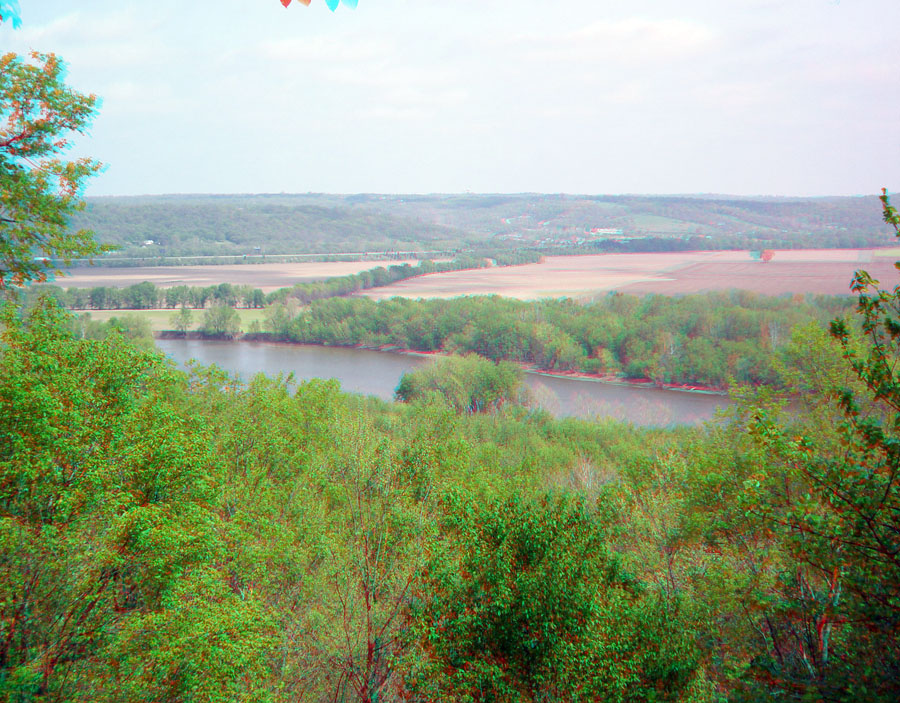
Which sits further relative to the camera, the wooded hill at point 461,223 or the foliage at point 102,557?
the wooded hill at point 461,223

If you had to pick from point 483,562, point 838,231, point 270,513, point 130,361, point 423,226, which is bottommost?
point 270,513

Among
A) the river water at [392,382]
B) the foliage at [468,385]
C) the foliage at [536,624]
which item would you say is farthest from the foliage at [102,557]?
the foliage at [468,385]

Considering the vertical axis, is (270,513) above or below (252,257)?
below

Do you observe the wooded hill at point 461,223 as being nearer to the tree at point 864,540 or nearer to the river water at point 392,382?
the river water at point 392,382

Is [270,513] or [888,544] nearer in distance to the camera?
[888,544]

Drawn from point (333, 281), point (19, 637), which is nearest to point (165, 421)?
point (19, 637)

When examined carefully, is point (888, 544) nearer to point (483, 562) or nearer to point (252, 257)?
point (483, 562)

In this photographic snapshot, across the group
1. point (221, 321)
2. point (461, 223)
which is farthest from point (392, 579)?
point (461, 223)
